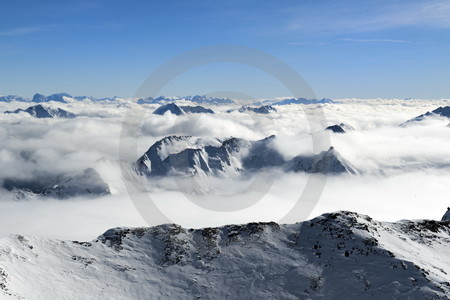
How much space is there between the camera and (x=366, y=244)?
91.9 metres

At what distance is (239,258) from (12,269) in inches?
2144

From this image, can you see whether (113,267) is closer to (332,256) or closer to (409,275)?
(332,256)

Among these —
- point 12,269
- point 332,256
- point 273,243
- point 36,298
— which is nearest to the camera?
point 36,298

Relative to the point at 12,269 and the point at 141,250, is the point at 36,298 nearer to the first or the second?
the point at 12,269

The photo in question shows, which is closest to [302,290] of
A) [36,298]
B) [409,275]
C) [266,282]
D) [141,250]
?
[266,282]

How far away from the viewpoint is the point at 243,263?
93812 millimetres

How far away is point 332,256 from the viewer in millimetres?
91438

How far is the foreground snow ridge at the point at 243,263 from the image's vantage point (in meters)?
79.9

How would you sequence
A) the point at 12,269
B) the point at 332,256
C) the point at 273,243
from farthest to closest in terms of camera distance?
the point at 273,243 → the point at 332,256 → the point at 12,269

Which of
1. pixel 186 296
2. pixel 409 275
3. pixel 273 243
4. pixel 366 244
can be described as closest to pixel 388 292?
pixel 409 275

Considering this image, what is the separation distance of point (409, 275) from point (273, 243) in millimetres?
34632

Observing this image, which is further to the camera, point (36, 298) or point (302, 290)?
point (302, 290)

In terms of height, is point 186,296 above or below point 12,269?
below

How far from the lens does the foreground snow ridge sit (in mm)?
79938
